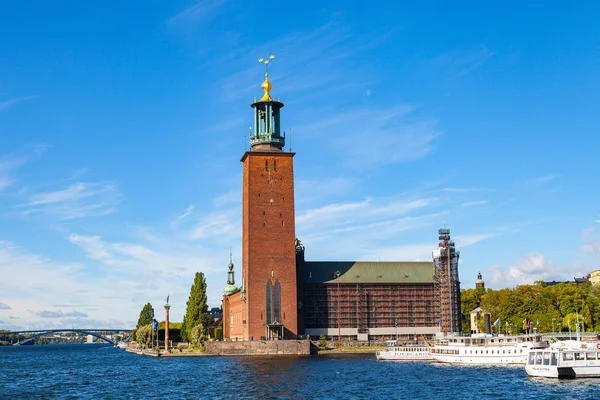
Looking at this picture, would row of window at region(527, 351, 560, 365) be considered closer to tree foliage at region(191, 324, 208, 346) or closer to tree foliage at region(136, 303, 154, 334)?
tree foliage at region(191, 324, 208, 346)

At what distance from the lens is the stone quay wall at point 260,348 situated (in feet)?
375

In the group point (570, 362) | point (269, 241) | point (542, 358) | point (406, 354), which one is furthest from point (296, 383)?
point (269, 241)

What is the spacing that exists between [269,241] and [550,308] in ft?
161

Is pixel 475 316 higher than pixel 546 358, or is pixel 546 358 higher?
pixel 475 316

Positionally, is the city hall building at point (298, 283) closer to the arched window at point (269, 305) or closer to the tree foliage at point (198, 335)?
the arched window at point (269, 305)

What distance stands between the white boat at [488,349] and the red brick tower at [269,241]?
29.4 meters

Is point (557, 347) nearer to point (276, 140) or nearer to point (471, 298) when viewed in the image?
point (276, 140)

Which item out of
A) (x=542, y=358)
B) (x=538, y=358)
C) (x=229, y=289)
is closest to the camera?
(x=542, y=358)

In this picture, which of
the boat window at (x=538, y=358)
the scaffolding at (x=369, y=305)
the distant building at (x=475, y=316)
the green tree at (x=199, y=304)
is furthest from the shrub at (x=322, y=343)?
the distant building at (x=475, y=316)

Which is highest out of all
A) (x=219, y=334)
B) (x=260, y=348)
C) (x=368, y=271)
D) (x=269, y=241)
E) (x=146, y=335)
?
(x=269, y=241)

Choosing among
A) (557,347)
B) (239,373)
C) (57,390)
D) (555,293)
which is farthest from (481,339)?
(57,390)

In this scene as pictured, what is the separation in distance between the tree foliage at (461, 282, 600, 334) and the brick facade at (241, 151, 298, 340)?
37299 mm

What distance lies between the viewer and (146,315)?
18000 cm

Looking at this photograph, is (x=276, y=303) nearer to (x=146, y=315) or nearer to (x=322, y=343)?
(x=322, y=343)
